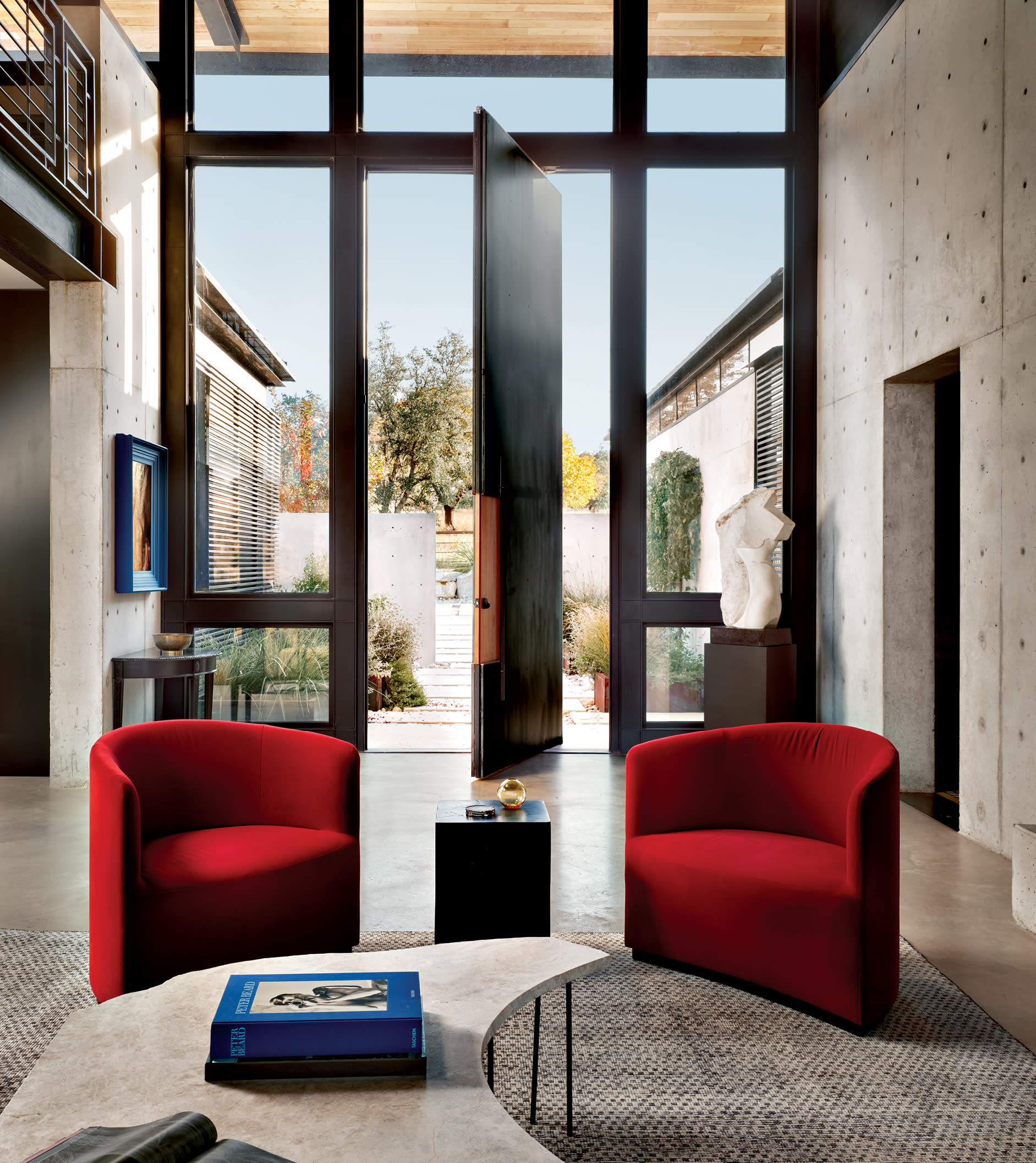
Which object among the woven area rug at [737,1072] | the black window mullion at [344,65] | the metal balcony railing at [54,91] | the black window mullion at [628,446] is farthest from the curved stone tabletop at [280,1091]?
the black window mullion at [344,65]

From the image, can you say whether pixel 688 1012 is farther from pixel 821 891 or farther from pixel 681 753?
pixel 681 753

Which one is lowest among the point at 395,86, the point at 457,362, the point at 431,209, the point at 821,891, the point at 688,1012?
the point at 688,1012

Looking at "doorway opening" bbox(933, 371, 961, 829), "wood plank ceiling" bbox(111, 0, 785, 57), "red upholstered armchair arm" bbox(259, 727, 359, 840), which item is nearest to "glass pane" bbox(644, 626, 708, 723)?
"doorway opening" bbox(933, 371, 961, 829)

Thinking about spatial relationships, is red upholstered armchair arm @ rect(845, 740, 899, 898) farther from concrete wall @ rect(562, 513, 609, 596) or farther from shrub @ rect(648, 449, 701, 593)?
concrete wall @ rect(562, 513, 609, 596)

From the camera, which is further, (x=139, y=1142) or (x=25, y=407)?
(x=25, y=407)

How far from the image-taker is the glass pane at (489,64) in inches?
246

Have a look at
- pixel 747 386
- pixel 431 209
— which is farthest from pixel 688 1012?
pixel 431 209

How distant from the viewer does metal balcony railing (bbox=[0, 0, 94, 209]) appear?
15.2 ft

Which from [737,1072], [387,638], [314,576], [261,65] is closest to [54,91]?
[261,65]

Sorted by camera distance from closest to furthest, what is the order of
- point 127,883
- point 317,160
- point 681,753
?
point 127,883, point 681,753, point 317,160

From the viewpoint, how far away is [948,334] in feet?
14.4

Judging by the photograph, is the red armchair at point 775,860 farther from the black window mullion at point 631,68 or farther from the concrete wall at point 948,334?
the black window mullion at point 631,68

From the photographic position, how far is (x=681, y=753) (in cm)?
294

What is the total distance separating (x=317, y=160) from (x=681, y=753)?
16.6ft
